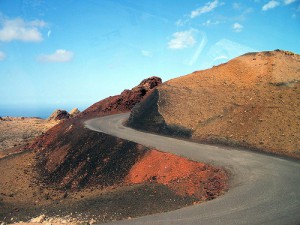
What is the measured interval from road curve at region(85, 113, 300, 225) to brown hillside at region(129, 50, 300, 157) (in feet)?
11.7

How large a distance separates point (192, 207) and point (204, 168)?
4.54 meters

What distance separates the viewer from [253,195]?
51.0 ft

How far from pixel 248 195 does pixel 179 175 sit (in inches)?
206

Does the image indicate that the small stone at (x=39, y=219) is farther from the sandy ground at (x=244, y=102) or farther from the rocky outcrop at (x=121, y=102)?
the rocky outcrop at (x=121, y=102)

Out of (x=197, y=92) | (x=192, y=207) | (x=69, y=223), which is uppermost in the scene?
(x=197, y=92)

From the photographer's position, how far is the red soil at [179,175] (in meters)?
17.5

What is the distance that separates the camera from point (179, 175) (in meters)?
19.6

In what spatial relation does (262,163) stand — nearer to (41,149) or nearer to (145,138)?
(145,138)

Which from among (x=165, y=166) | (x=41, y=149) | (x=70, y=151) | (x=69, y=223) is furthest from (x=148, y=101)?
(x=69, y=223)

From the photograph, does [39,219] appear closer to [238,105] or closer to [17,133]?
[238,105]

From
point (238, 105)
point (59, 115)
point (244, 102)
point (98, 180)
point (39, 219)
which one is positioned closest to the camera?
point (39, 219)

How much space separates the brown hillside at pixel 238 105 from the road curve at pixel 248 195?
3567mm

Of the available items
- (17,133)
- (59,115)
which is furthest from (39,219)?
(59,115)

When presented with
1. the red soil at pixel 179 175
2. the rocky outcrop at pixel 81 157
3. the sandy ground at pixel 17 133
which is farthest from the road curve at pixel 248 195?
the sandy ground at pixel 17 133
